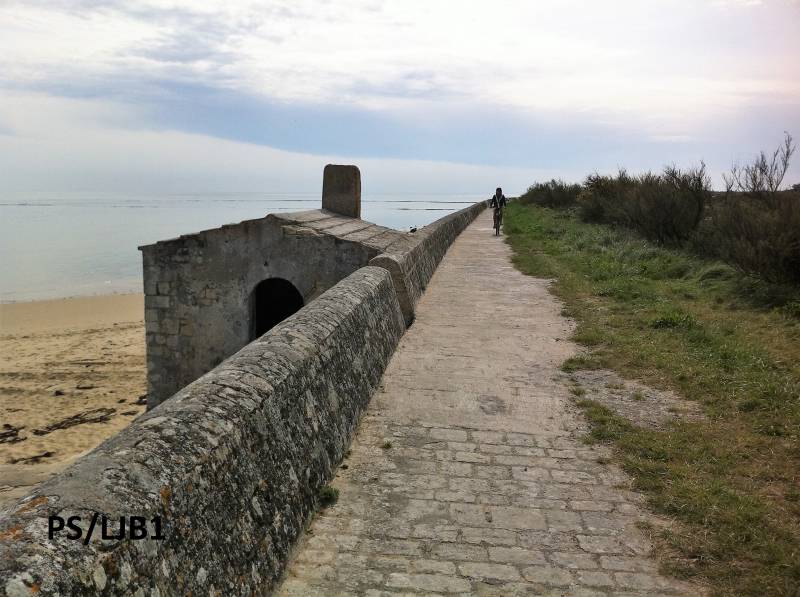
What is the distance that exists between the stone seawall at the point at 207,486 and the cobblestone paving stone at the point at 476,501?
30 cm

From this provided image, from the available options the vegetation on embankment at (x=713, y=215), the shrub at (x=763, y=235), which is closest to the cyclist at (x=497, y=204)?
the vegetation on embankment at (x=713, y=215)

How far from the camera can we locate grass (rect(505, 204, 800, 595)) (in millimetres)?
3418

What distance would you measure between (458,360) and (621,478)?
3064 mm

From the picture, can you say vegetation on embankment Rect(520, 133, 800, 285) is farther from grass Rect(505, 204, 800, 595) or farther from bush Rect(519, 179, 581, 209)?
bush Rect(519, 179, 581, 209)

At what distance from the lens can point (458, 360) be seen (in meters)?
7.25

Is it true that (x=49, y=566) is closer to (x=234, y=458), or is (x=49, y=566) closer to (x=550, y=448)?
(x=234, y=458)

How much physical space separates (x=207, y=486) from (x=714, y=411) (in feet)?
15.0

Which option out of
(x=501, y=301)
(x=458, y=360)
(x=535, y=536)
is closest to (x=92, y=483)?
(x=535, y=536)

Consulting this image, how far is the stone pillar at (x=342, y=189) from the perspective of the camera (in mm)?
14695

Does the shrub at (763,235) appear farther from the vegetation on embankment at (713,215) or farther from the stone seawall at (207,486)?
the stone seawall at (207,486)

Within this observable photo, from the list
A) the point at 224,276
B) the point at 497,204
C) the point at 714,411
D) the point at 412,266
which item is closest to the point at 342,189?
the point at 224,276

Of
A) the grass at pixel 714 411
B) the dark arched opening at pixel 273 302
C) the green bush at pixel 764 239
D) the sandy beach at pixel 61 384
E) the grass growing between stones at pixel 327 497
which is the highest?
the green bush at pixel 764 239

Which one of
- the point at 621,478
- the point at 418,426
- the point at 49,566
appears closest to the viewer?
the point at 49,566

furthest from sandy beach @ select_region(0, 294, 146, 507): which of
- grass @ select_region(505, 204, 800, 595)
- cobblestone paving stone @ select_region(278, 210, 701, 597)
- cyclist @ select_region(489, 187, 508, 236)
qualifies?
cyclist @ select_region(489, 187, 508, 236)
